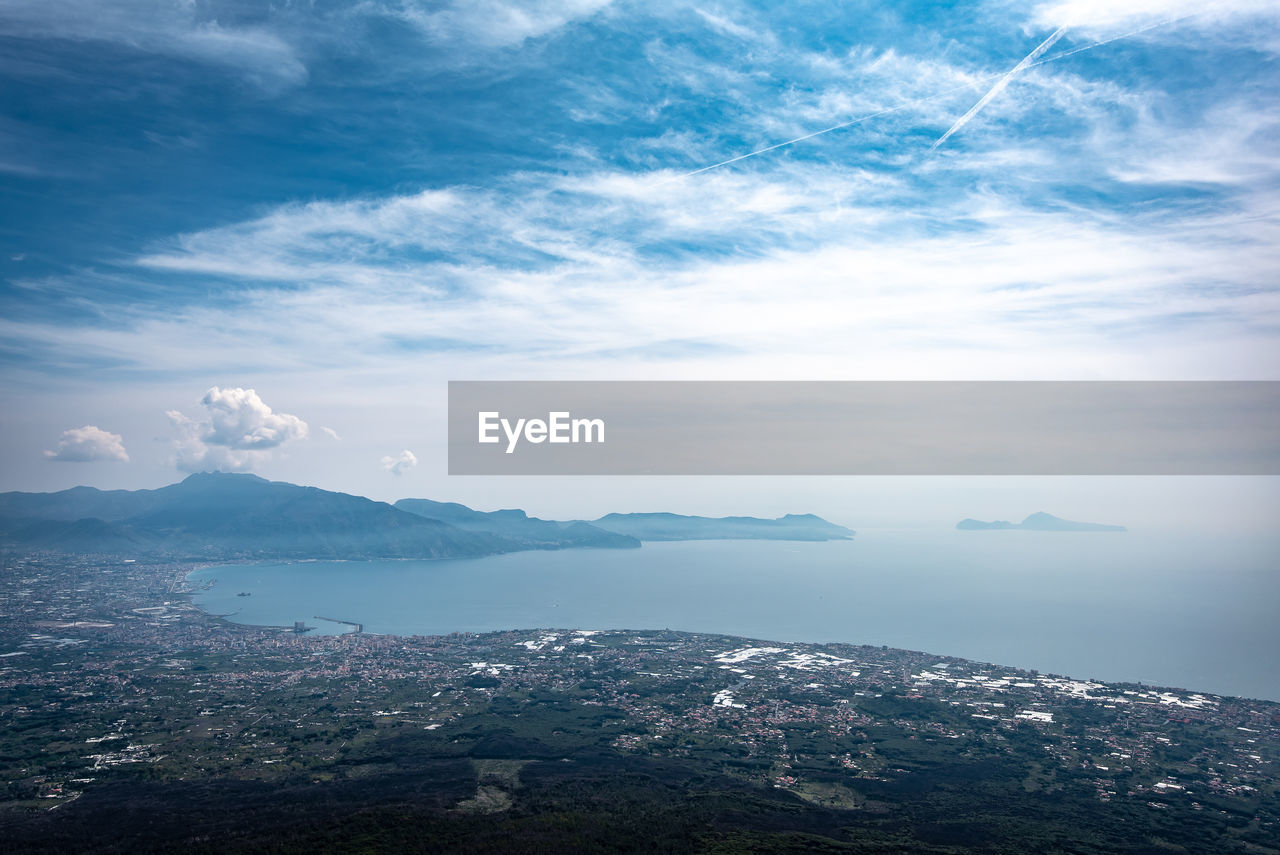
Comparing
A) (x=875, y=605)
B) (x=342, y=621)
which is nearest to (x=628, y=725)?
(x=342, y=621)

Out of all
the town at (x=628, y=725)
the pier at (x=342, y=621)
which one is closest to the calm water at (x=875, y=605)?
the pier at (x=342, y=621)

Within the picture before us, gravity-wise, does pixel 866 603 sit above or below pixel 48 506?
below

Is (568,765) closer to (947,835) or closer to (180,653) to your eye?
(947,835)

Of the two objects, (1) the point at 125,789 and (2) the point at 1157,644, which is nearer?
(1) the point at 125,789

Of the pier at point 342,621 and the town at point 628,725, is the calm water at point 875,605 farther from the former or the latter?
the town at point 628,725

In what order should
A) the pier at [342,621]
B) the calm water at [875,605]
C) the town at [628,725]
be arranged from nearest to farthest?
the town at [628,725], the calm water at [875,605], the pier at [342,621]

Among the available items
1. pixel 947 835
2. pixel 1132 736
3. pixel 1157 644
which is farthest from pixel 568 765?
pixel 1157 644

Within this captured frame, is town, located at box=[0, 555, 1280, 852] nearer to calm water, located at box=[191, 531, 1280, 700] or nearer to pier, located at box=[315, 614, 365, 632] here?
pier, located at box=[315, 614, 365, 632]

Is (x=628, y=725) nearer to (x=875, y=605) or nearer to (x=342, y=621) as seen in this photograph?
(x=342, y=621)

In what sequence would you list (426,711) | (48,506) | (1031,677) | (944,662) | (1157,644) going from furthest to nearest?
(48,506)
(1157,644)
(944,662)
(1031,677)
(426,711)
